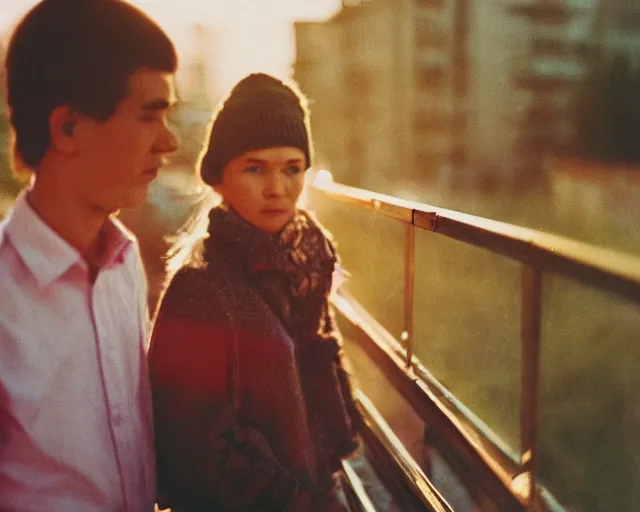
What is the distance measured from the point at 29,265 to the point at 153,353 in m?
0.41

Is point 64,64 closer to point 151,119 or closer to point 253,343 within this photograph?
point 151,119

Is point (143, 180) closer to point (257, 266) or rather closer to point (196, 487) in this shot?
point (257, 266)

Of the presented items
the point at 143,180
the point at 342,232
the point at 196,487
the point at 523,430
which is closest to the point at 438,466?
the point at 523,430

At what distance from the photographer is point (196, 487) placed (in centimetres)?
137

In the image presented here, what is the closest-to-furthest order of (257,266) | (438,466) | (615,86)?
(257,266) → (438,466) → (615,86)

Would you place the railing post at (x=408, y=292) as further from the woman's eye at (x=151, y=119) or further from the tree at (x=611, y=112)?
the tree at (x=611, y=112)

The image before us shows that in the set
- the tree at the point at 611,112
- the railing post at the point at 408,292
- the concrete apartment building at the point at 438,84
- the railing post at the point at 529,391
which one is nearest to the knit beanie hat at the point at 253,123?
the railing post at the point at 529,391

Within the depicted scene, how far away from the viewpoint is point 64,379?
1087 millimetres

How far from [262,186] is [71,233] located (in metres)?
0.50

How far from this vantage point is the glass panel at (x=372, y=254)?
9.81 ft

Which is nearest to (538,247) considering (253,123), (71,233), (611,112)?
(253,123)

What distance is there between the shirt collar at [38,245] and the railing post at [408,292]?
1802mm

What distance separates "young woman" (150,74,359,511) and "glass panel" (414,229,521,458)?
546 millimetres

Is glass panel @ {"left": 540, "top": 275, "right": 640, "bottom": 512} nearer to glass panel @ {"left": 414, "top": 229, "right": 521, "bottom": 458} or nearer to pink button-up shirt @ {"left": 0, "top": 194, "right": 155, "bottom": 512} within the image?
glass panel @ {"left": 414, "top": 229, "right": 521, "bottom": 458}
